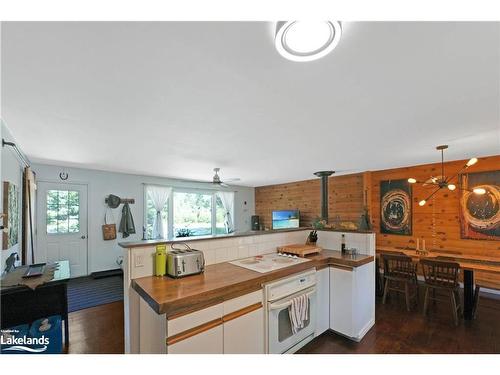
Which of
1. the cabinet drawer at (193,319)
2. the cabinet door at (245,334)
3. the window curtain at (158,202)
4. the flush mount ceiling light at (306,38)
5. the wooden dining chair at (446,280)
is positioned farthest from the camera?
the window curtain at (158,202)

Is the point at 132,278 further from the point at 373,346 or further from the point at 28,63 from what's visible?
the point at 373,346

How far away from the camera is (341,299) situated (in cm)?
229

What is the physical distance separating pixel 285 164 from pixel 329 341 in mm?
2751

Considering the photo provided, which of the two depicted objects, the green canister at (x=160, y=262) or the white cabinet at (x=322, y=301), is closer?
the green canister at (x=160, y=262)

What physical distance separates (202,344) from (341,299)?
1535 millimetres

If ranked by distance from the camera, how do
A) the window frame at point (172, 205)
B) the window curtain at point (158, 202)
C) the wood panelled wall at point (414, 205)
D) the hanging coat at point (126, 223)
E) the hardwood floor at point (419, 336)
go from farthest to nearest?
the window curtain at point (158, 202), the window frame at point (172, 205), the hanging coat at point (126, 223), the wood panelled wall at point (414, 205), the hardwood floor at point (419, 336)

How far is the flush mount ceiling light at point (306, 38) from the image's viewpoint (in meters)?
0.96

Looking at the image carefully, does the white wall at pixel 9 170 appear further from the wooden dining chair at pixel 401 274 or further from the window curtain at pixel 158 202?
the wooden dining chair at pixel 401 274

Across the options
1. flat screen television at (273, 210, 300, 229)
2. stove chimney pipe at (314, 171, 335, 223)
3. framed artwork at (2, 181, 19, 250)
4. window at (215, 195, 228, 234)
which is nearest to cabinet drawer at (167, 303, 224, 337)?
framed artwork at (2, 181, 19, 250)

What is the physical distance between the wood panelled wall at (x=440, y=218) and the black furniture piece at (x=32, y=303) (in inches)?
216

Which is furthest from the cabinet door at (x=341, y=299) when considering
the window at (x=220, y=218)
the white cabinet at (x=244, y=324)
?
the window at (x=220, y=218)

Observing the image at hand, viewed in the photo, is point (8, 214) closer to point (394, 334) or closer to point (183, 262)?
point (183, 262)

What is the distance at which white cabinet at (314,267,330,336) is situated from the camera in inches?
89.2

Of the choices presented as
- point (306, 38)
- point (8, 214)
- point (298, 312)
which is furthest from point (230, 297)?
point (8, 214)
